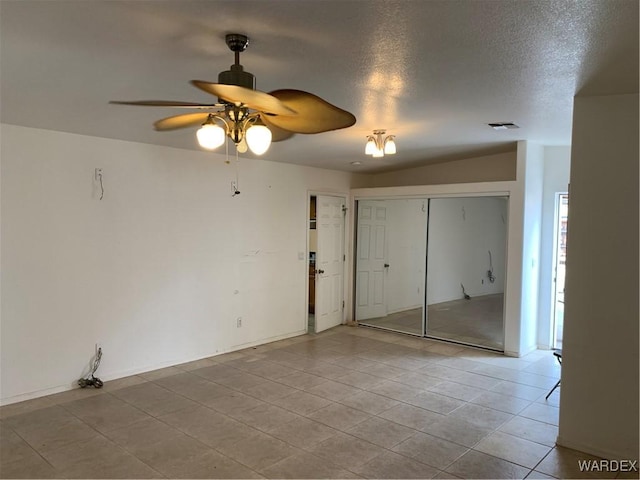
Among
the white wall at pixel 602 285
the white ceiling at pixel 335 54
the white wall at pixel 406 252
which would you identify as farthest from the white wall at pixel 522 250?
the white wall at pixel 602 285

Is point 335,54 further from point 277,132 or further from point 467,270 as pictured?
point 467,270

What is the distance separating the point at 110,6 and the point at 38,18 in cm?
36

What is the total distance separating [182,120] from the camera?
7.69 feet

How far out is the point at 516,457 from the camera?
9.86 ft

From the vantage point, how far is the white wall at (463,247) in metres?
5.71

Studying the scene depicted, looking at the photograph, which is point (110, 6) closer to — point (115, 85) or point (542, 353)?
point (115, 85)

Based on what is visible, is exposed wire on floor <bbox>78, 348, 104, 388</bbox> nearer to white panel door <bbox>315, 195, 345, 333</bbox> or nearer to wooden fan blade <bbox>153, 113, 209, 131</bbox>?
wooden fan blade <bbox>153, 113, 209, 131</bbox>

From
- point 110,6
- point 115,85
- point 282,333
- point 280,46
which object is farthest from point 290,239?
point 110,6

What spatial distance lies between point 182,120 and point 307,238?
13.7 feet

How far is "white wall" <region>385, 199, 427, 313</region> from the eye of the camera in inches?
249

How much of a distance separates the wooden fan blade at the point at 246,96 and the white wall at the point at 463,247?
4.37 m

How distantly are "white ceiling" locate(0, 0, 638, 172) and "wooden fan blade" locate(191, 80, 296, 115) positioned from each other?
1.25 feet

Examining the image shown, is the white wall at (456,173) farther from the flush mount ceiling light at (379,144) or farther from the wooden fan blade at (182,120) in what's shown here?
the wooden fan blade at (182,120)

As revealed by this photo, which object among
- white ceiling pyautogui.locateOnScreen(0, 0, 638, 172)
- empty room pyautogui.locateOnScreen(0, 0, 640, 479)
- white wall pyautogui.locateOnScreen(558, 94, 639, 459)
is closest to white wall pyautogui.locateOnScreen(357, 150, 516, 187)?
empty room pyautogui.locateOnScreen(0, 0, 640, 479)
